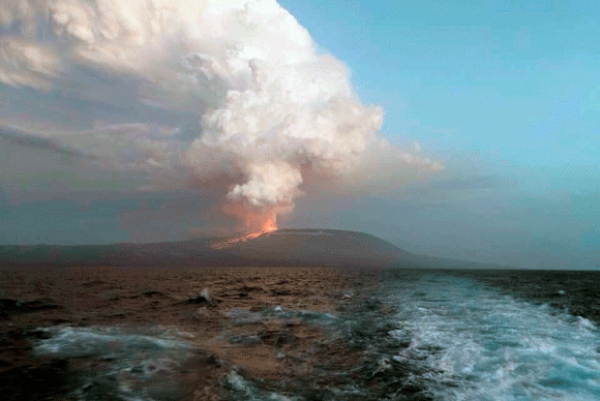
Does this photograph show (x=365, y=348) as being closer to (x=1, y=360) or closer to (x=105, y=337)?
(x=105, y=337)

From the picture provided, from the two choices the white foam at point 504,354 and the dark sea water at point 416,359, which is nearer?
the dark sea water at point 416,359

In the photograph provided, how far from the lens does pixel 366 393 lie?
9.84 metres

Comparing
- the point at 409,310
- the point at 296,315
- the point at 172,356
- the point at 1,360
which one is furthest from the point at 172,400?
the point at 409,310

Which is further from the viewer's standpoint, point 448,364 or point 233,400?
point 448,364

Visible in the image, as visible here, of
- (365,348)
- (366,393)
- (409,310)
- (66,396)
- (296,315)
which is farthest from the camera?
(409,310)

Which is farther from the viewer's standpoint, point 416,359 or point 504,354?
point 504,354

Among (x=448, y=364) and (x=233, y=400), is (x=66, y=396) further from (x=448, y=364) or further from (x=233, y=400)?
(x=448, y=364)

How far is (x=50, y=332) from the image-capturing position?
673 inches

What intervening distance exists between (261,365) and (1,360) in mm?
8503

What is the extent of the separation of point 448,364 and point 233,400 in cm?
798

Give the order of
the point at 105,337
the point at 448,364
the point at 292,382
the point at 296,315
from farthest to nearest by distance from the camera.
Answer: the point at 296,315, the point at 105,337, the point at 448,364, the point at 292,382

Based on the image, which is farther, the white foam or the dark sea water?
the white foam

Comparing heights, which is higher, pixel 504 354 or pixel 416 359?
pixel 504 354

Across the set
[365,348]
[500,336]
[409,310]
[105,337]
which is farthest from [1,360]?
[409,310]
